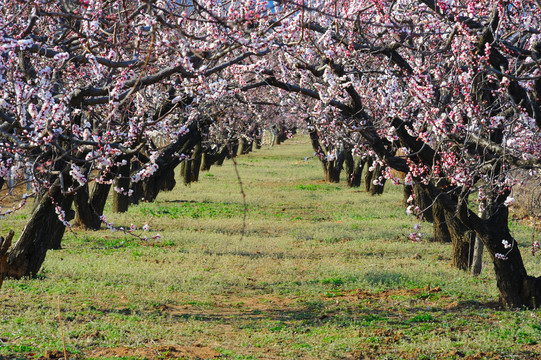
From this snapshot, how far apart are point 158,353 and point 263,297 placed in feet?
11.3

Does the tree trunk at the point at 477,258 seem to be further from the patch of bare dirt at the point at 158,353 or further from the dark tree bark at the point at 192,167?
the dark tree bark at the point at 192,167

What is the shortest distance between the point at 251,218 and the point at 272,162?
26.6m

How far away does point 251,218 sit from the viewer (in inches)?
761

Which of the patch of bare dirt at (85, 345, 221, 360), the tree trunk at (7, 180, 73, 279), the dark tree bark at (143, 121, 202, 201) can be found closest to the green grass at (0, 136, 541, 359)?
the patch of bare dirt at (85, 345, 221, 360)

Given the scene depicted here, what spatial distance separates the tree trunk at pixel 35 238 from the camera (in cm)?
998

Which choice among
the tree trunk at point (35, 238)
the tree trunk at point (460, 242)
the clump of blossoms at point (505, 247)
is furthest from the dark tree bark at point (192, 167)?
the clump of blossoms at point (505, 247)

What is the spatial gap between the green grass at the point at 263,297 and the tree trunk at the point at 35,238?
11.7 inches

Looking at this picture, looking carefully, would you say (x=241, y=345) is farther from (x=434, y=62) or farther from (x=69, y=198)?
(x=434, y=62)

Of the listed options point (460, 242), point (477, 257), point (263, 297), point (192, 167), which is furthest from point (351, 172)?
point (263, 297)

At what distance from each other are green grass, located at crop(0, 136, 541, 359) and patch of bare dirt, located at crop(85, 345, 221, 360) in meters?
0.02

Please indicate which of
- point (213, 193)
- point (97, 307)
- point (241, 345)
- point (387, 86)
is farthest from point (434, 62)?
point (213, 193)

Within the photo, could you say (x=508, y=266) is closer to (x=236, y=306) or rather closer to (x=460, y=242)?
(x=460, y=242)

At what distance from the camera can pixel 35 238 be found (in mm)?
10203

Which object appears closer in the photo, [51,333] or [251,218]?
[51,333]
